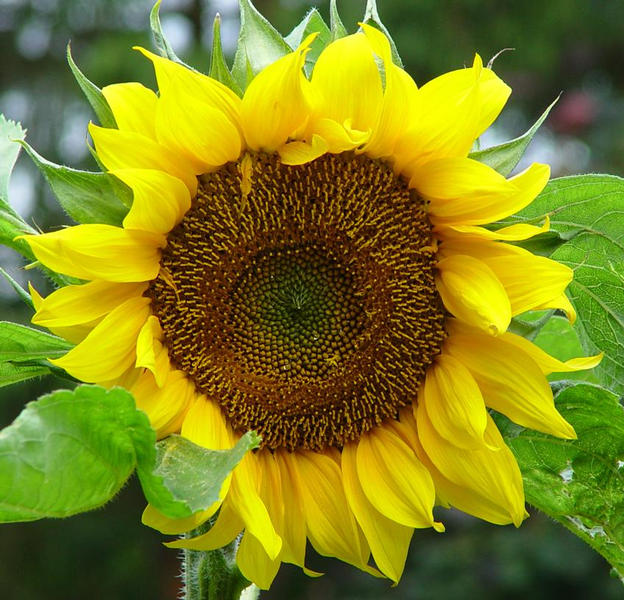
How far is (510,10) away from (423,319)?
6.02 m

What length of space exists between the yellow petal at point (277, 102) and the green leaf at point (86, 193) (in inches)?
6.8

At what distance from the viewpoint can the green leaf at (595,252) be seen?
4.24 ft

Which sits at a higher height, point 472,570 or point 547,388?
point 547,388

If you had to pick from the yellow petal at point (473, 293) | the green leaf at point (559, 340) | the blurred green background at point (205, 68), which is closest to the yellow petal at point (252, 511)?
the yellow petal at point (473, 293)

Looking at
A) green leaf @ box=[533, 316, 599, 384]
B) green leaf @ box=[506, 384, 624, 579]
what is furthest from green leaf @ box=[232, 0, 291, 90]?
green leaf @ box=[533, 316, 599, 384]

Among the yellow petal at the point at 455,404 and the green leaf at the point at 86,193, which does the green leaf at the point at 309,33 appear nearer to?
the green leaf at the point at 86,193

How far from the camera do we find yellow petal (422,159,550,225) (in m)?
1.16

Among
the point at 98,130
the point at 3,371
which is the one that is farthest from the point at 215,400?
the point at 98,130

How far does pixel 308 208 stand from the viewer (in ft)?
4.25

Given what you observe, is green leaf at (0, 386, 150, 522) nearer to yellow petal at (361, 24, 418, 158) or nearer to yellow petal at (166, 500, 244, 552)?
yellow petal at (166, 500, 244, 552)

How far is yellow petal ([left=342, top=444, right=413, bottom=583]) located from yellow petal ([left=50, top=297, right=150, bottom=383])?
327 millimetres

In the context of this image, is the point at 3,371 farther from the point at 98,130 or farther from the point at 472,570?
the point at 472,570

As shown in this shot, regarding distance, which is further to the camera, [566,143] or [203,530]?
[566,143]

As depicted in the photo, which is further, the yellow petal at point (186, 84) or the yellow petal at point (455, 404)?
the yellow petal at point (455, 404)
